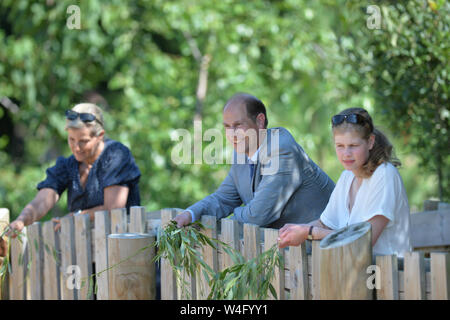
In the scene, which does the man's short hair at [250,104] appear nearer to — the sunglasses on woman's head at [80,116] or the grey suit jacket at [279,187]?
the grey suit jacket at [279,187]

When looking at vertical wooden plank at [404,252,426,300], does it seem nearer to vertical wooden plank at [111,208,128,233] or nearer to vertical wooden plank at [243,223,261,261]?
vertical wooden plank at [243,223,261,261]

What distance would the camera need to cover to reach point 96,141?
430cm

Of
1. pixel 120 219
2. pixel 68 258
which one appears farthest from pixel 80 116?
pixel 68 258

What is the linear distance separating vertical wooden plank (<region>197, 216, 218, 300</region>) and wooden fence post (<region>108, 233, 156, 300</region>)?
0.95ft

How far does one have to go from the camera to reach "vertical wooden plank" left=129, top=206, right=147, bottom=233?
3736 millimetres

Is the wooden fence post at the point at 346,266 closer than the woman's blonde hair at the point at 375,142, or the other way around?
the wooden fence post at the point at 346,266

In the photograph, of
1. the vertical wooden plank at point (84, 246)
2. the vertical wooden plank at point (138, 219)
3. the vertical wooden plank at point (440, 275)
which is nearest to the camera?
the vertical wooden plank at point (440, 275)

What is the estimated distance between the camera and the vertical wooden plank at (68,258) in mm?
3996

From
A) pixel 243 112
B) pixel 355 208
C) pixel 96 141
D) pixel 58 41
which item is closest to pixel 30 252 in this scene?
pixel 96 141

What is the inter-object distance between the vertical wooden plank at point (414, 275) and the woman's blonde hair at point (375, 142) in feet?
1.82

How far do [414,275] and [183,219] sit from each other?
132 cm

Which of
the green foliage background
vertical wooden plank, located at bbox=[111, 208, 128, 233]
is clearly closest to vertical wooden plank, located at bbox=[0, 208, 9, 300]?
vertical wooden plank, located at bbox=[111, 208, 128, 233]

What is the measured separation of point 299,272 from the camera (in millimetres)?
2746

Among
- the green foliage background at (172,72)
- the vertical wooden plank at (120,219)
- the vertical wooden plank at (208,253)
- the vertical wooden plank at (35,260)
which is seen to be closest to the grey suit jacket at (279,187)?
the vertical wooden plank at (208,253)
